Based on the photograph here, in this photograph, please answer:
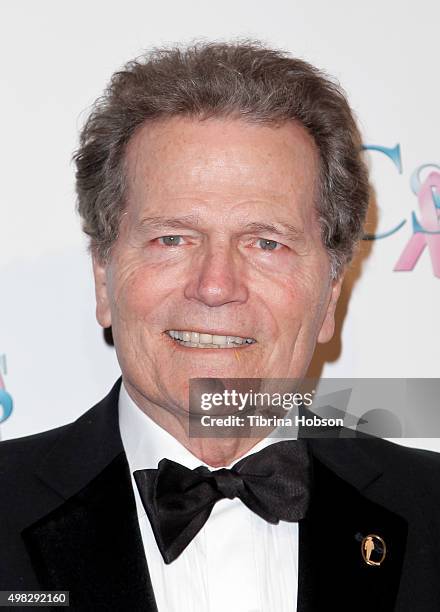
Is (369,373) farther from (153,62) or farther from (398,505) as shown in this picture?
(153,62)

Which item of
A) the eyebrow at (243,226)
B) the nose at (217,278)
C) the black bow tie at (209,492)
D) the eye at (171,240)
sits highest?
the eyebrow at (243,226)

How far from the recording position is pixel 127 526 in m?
1.67

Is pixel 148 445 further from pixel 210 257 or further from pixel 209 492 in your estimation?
pixel 210 257

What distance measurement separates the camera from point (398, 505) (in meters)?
1.80

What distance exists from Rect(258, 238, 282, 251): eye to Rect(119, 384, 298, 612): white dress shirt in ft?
1.43

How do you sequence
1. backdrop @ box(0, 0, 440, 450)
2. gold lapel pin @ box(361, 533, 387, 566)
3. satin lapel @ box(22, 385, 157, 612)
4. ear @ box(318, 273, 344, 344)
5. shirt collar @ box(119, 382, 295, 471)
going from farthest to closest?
backdrop @ box(0, 0, 440, 450), ear @ box(318, 273, 344, 344), shirt collar @ box(119, 382, 295, 471), gold lapel pin @ box(361, 533, 387, 566), satin lapel @ box(22, 385, 157, 612)

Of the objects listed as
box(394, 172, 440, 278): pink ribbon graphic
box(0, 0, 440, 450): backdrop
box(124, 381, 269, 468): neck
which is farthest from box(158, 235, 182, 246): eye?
box(394, 172, 440, 278): pink ribbon graphic

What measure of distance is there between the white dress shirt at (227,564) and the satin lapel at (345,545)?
1.7 inches

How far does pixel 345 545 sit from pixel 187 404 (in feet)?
1.27

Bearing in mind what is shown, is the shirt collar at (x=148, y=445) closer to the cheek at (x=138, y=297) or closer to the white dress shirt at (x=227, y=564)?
the white dress shirt at (x=227, y=564)

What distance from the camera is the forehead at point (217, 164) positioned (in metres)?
1.73

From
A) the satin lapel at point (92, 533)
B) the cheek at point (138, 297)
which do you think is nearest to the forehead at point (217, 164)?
the cheek at point (138, 297)

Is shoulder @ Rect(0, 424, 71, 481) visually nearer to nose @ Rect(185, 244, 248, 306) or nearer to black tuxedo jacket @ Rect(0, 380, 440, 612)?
black tuxedo jacket @ Rect(0, 380, 440, 612)

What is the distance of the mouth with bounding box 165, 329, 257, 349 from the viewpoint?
1.74 metres
